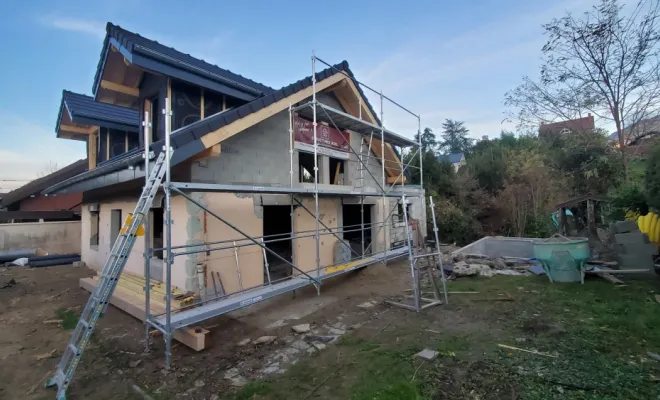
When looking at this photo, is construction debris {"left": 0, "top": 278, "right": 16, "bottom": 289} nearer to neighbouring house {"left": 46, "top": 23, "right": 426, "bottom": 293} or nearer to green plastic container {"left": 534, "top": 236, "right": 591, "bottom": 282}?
neighbouring house {"left": 46, "top": 23, "right": 426, "bottom": 293}

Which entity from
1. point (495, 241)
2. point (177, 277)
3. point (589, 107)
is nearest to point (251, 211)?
point (177, 277)

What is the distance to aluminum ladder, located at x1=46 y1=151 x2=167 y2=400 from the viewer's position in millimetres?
3725

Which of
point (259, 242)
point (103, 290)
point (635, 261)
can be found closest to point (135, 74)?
point (259, 242)

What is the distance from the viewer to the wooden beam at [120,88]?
789 centimetres

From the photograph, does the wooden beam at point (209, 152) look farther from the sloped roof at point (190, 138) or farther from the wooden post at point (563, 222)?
the wooden post at point (563, 222)

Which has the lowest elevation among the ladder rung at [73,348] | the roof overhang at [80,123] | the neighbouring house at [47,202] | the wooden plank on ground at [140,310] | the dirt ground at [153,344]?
the dirt ground at [153,344]

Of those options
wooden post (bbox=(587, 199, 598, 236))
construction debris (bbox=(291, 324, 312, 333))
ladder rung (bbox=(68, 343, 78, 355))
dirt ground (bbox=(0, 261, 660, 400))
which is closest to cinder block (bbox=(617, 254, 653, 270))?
dirt ground (bbox=(0, 261, 660, 400))

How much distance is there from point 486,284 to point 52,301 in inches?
439

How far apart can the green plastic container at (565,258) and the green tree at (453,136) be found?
1939 inches

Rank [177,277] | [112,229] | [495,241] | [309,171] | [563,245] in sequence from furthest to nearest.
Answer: [495,241], [309,171], [112,229], [563,245], [177,277]

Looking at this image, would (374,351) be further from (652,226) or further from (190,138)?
(652,226)

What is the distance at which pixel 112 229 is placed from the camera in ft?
31.2

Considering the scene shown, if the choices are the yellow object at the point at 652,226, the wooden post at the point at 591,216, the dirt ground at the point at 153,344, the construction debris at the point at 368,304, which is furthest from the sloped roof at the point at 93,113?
the yellow object at the point at 652,226

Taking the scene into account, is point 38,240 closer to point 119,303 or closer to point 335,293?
point 119,303
